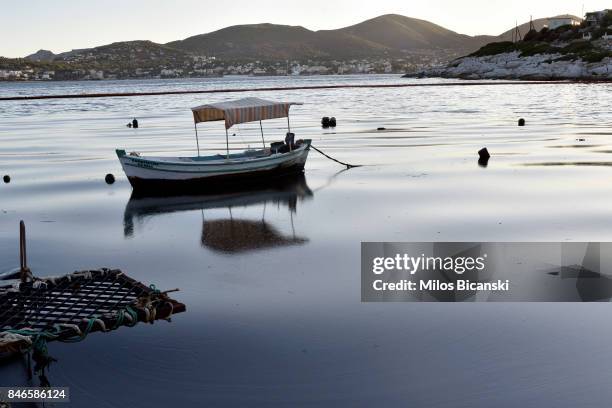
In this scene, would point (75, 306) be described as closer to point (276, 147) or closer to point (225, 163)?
point (225, 163)

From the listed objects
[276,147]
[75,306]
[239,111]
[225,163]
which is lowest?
[75,306]

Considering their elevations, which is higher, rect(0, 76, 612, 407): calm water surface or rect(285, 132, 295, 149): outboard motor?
rect(285, 132, 295, 149): outboard motor

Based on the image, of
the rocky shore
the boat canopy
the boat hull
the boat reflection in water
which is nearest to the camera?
the boat reflection in water

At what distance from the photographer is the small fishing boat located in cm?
2932

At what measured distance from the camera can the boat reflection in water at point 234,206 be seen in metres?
21.2

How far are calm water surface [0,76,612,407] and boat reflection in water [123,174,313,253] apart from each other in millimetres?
114

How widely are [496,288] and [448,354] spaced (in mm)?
3713

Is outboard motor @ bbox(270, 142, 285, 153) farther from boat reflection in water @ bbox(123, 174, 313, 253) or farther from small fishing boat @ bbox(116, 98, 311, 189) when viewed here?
boat reflection in water @ bbox(123, 174, 313, 253)

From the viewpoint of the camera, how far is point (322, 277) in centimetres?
1739

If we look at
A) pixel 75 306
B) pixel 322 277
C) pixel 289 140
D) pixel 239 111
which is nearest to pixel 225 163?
pixel 239 111

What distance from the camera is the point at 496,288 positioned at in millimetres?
16062

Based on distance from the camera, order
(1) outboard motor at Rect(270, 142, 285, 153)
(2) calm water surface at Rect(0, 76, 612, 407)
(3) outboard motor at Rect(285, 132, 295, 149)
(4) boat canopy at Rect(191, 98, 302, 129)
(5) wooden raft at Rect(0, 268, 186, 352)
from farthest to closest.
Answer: (1) outboard motor at Rect(270, 142, 285, 153) < (3) outboard motor at Rect(285, 132, 295, 149) < (4) boat canopy at Rect(191, 98, 302, 129) < (5) wooden raft at Rect(0, 268, 186, 352) < (2) calm water surface at Rect(0, 76, 612, 407)

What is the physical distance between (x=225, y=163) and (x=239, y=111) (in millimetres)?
3338

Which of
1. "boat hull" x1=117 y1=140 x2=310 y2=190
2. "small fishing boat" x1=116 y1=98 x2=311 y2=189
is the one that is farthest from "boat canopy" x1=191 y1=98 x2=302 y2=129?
"boat hull" x1=117 y1=140 x2=310 y2=190
